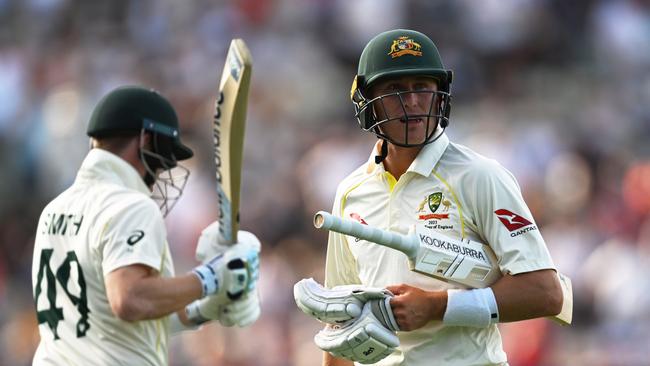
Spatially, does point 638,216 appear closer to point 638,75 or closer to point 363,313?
point 638,75

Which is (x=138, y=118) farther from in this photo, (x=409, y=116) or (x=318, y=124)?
(x=318, y=124)

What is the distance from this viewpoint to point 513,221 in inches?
172

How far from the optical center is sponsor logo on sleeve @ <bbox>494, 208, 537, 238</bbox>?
4.36 meters

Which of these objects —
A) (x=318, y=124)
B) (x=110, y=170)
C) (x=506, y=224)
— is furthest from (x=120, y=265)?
(x=318, y=124)

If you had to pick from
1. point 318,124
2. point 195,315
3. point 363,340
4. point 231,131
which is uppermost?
point 231,131

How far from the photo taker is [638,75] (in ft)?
37.8

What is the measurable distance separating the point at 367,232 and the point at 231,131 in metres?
0.75

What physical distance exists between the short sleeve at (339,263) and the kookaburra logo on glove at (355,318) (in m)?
0.37

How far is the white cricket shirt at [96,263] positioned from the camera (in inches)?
187

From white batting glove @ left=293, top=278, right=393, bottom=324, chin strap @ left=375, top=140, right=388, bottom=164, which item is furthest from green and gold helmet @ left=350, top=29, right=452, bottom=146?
white batting glove @ left=293, top=278, right=393, bottom=324

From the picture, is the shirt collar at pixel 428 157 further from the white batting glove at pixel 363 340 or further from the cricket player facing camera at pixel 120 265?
the cricket player facing camera at pixel 120 265

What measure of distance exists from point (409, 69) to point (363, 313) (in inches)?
38.2

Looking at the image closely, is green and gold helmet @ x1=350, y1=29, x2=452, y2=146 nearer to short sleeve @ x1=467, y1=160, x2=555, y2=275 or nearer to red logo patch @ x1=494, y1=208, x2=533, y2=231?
short sleeve @ x1=467, y1=160, x2=555, y2=275

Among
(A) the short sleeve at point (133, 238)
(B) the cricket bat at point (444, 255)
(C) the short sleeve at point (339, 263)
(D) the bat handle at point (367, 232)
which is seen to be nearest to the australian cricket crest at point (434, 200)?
(B) the cricket bat at point (444, 255)
